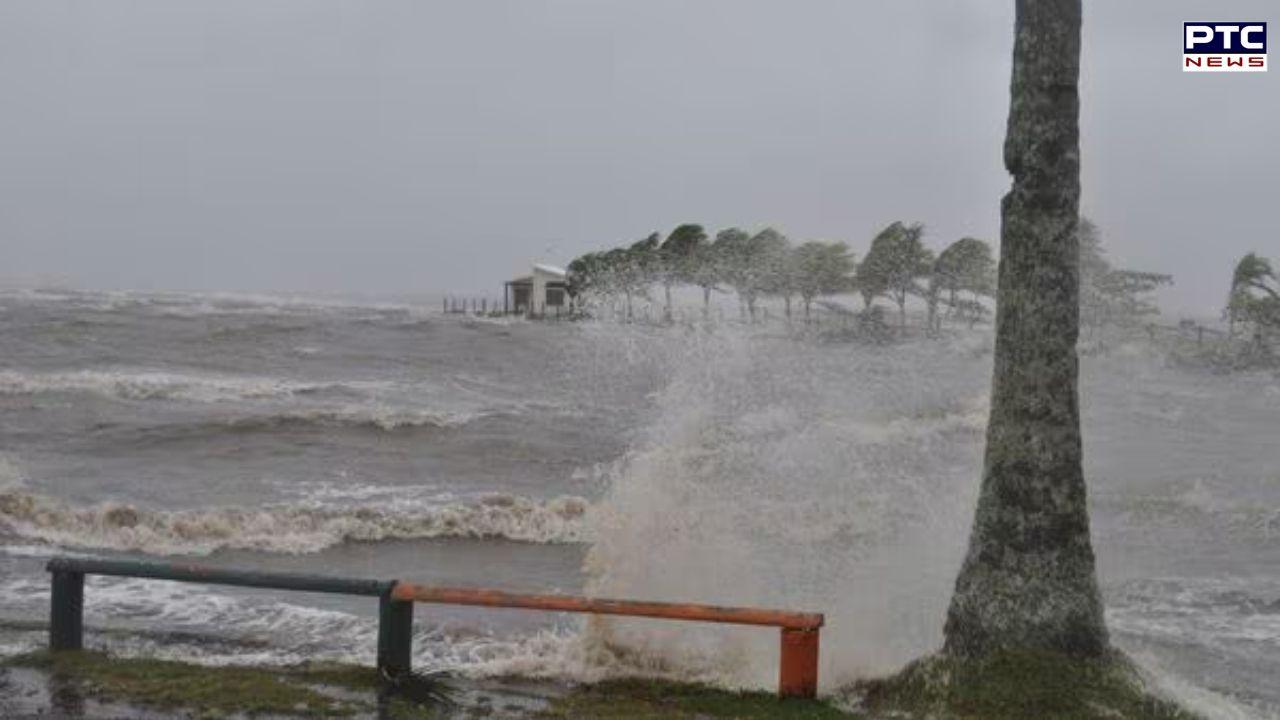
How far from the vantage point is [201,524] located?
574 inches

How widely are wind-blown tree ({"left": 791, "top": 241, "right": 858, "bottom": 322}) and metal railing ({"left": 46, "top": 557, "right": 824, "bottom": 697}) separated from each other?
2311 inches

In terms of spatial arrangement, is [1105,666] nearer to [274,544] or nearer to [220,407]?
[274,544]

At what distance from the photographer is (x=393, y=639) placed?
269 inches

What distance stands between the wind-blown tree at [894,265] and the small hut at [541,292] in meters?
25.7

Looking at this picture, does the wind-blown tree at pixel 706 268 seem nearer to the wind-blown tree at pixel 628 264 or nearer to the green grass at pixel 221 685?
the wind-blown tree at pixel 628 264

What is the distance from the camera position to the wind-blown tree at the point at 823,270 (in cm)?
6812

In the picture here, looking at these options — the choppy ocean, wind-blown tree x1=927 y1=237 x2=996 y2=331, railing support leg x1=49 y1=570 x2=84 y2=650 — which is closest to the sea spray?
the choppy ocean

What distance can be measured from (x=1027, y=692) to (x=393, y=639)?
3.18 m

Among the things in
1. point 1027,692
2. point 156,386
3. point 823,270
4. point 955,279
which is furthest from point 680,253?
point 1027,692

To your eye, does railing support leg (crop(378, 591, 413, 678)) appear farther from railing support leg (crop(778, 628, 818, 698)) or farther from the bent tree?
the bent tree

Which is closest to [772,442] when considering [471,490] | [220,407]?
[471,490]

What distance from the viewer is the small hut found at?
93125 millimetres

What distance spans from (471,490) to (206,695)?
39.3 ft

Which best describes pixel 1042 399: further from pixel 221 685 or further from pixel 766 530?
pixel 766 530
